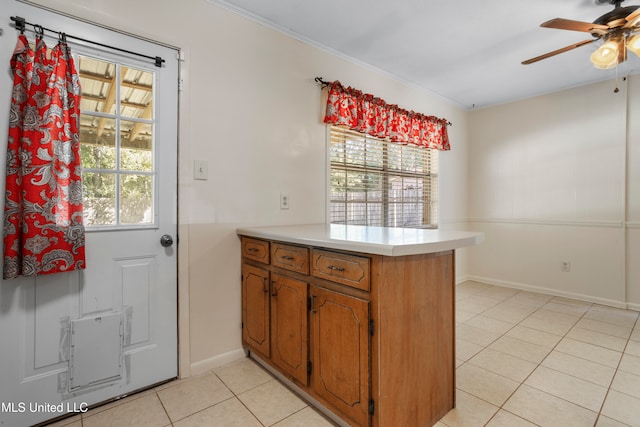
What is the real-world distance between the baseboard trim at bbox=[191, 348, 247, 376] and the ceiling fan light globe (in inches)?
125

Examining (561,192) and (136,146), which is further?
(561,192)

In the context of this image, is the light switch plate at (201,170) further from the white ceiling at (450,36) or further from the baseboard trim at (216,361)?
the baseboard trim at (216,361)

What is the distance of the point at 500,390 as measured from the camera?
1.82 m

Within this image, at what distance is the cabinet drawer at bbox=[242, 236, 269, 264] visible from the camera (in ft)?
6.36

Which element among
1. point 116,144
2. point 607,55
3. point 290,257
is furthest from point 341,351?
point 607,55

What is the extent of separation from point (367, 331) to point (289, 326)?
0.60 metres

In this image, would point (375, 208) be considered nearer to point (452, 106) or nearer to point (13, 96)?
point (452, 106)

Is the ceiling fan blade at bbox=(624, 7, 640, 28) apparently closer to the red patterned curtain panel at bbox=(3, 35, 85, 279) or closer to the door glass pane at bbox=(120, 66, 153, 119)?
the door glass pane at bbox=(120, 66, 153, 119)

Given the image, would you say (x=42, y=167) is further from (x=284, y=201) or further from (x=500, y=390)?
(x=500, y=390)

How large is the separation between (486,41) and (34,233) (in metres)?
3.39

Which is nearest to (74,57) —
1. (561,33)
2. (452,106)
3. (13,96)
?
(13,96)

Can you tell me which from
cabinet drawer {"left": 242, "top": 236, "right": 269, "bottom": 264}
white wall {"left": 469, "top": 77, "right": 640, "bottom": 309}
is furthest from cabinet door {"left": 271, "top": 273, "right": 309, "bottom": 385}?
white wall {"left": 469, "top": 77, "right": 640, "bottom": 309}

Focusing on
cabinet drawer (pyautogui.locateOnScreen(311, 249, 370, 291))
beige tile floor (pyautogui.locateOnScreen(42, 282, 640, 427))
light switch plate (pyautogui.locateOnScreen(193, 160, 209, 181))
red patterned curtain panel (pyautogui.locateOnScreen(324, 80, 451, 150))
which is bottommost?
beige tile floor (pyautogui.locateOnScreen(42, 282, 640, 427))

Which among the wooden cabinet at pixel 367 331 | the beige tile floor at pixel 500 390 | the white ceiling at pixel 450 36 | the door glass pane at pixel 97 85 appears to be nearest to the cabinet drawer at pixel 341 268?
the wooden cabinet at pixel 367 331
